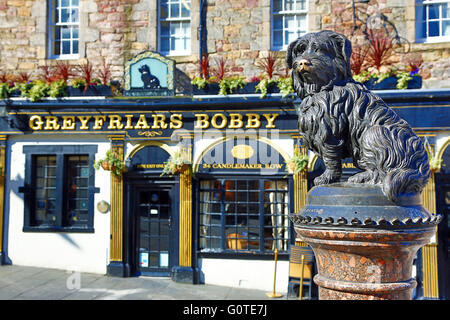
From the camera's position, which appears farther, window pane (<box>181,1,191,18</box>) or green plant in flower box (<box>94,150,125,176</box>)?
window pane (<box>181,1,191,18</box>)

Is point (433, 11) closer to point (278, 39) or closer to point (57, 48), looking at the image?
point (278, 39)

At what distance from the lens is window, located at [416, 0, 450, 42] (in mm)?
9250

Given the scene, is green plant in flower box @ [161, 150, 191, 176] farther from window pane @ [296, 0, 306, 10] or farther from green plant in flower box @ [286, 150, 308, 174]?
window pane @ [296, 0, 306, 10]

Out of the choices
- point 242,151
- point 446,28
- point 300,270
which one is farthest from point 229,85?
point 446,28

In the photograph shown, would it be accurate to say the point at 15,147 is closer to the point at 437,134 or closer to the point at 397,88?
the point at 397,88

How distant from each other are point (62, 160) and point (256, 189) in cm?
477

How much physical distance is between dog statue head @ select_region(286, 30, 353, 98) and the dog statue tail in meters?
0.54

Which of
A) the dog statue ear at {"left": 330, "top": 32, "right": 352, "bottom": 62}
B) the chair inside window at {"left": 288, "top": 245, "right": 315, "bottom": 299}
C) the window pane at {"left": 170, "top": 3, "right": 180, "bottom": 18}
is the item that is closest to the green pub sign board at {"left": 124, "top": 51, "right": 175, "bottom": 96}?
the window pane at {"left": 170, "top": 3, "right": 180, "bottom": 18}

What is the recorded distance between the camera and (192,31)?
9.93 metres

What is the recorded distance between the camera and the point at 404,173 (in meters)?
2.81

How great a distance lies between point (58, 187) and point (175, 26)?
16.2 ft

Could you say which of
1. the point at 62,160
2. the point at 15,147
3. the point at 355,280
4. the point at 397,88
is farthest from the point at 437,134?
the point at 15,147

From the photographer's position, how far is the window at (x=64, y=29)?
10.6 metres

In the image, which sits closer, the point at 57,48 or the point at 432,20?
the point at 432,20
